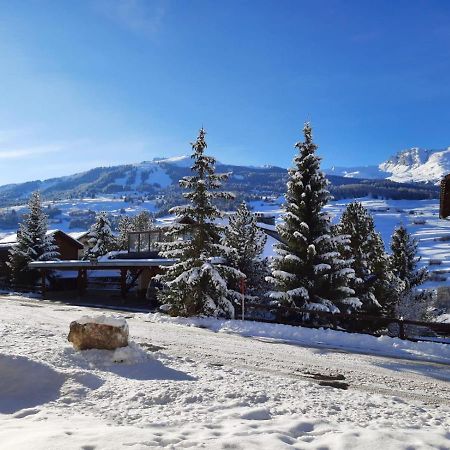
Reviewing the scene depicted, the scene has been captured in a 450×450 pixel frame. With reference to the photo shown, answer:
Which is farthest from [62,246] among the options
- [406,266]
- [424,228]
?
[424,228]

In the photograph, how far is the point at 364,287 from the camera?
26.8 meters

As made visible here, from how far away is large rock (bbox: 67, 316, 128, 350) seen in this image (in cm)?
1038

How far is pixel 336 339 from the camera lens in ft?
52.1

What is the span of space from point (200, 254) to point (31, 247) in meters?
27.4

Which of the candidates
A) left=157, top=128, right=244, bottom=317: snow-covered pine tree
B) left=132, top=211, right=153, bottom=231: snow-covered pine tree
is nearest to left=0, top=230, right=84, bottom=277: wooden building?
left=132, top=211, right=153, bottom=231: snow-covered pine tree

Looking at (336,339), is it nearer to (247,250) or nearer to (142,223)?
(247,250)

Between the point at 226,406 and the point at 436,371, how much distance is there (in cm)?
675

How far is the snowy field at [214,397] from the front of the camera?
5.70 metres

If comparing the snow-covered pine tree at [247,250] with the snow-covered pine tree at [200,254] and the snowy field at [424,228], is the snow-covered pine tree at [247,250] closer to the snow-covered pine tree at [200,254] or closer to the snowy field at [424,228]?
the snow-covered pine tree at [200,254]

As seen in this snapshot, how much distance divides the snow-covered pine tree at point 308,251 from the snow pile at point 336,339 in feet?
10.5

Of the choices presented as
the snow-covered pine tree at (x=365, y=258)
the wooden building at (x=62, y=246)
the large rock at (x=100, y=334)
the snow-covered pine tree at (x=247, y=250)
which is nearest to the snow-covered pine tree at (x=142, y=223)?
the wooden building at (x=62, y=246)

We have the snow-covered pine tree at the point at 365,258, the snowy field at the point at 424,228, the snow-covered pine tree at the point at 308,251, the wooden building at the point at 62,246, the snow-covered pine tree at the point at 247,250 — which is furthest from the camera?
the snowy field at the point at 424,228

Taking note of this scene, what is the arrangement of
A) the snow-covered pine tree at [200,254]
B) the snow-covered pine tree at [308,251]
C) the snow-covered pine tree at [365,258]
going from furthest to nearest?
the snow-covered pine tree at [365,258]
the snow-covered pine tree at [308,251]
the snow-covered pine tree at [200,254]

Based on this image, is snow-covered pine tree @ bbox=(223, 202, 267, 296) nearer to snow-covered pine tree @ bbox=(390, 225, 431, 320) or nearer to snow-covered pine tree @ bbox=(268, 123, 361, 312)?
snow-covered pine tree @ bbox=(268, 123, 361, 312)
